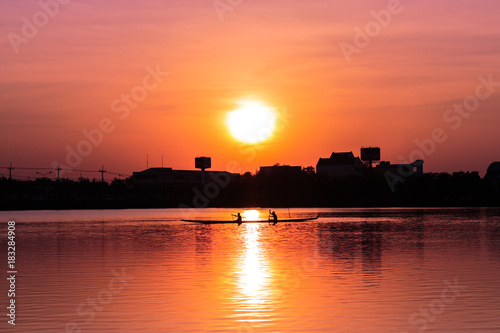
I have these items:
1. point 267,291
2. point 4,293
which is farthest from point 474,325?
point 4,293

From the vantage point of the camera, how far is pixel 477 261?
48844mm

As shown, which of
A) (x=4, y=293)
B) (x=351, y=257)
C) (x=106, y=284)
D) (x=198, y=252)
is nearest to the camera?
(x=4, y=293)

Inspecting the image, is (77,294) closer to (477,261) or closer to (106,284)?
(106,284)

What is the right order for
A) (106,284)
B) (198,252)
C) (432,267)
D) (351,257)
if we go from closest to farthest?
(106,284)
(432,267)
(351,257)
(198,252)

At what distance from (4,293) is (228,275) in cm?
1336

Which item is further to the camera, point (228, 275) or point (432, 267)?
point (432, 267)

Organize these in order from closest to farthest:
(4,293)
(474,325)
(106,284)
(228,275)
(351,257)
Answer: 1. (474,325)
2. (4,293)
3. (106,284)
4. (228,275)
5. (351,257)

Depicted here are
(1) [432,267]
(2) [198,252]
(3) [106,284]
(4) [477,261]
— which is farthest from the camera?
(2) [198,252]

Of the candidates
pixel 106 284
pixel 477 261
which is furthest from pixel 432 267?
pixel 106 284

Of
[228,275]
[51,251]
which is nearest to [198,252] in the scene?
[51,251]

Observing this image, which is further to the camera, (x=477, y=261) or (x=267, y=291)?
(x=477, y=261)

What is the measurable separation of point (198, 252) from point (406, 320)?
3433cm

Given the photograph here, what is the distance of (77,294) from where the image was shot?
34.0 meters

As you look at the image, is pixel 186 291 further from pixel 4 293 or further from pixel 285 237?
pixel 285 237
